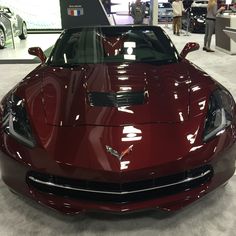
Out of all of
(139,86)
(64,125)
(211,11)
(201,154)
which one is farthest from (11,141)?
(211,11)

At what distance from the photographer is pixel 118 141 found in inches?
70.5

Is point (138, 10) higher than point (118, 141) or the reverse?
the reverse

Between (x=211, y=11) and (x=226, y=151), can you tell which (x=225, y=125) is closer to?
(x=226, y=151)

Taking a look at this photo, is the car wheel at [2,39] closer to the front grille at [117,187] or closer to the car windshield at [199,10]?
the car windshield at [199,10]

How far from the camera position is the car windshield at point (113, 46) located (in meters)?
2.91

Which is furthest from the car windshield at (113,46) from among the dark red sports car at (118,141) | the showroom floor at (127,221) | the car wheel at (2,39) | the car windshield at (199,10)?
the car windshield at (199,10)

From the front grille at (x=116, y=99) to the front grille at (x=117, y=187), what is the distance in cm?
54

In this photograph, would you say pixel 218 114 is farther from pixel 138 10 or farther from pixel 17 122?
pixel 138 10

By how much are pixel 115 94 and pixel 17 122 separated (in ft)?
2.09

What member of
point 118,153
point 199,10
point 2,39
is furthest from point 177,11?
point 118,153

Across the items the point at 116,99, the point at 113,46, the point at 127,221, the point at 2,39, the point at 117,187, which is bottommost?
the point at 2,39

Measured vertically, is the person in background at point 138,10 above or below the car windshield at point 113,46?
below

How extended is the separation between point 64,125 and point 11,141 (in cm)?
32

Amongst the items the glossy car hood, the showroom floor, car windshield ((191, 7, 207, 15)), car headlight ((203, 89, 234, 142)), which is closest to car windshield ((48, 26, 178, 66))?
the glossy car hood
